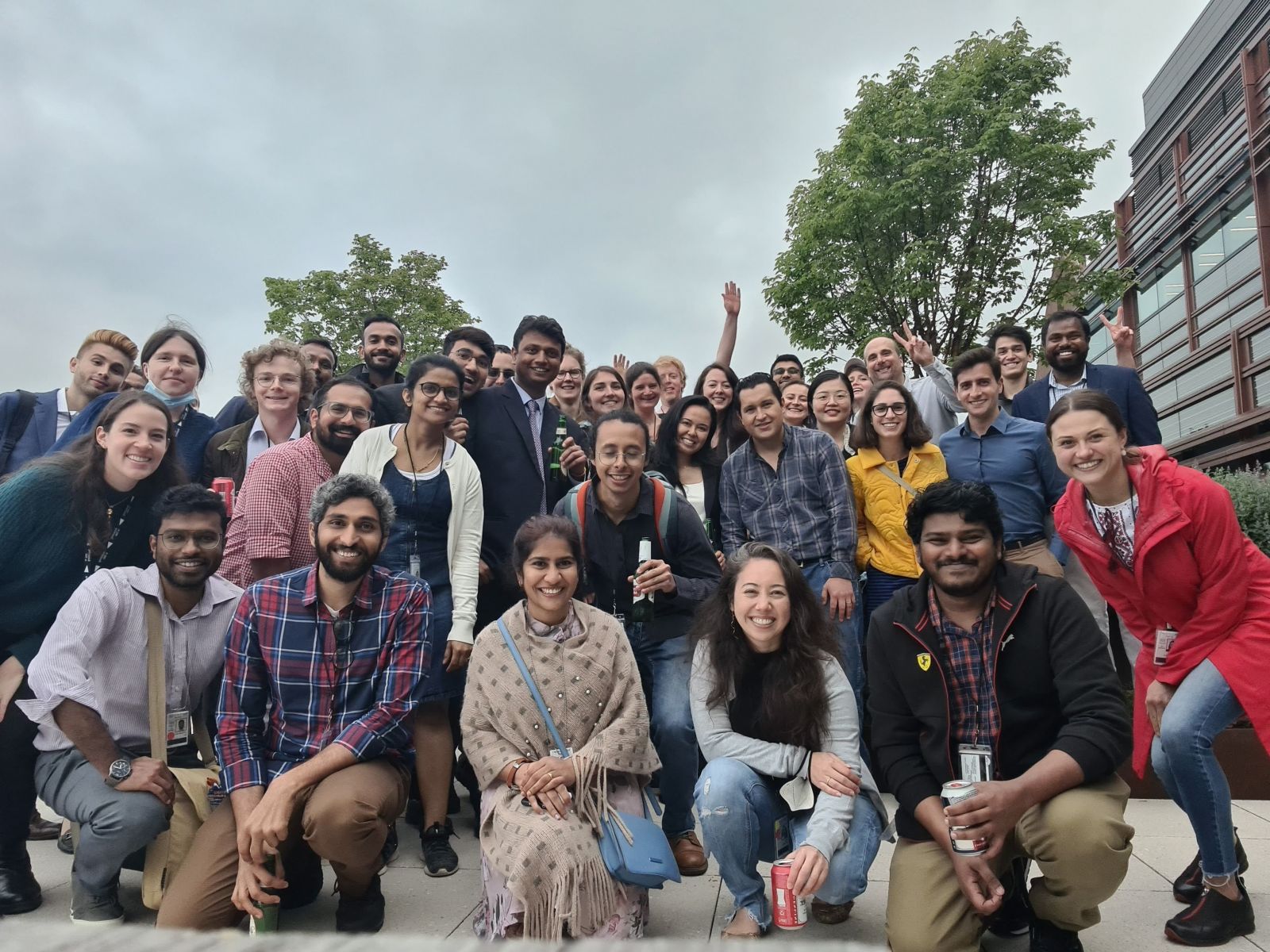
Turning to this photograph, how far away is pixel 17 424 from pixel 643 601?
374 centimetres

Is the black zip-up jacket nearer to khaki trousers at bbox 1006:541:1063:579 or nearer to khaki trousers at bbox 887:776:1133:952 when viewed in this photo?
khaki trousers at bbox 887:776:1133:952

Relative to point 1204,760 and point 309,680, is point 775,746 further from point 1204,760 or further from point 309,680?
point 309,680

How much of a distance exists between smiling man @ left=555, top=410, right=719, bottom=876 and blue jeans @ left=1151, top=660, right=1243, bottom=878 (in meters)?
1.91

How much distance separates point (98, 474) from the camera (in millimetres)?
3932

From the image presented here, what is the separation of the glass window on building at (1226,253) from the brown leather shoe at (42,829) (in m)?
28.0

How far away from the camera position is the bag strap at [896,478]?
487 centimetres

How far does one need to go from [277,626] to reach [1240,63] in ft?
100

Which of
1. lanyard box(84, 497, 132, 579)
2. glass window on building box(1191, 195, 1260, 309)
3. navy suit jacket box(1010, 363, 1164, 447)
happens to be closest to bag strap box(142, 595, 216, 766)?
lanyard box(84, 497, 132, 579)

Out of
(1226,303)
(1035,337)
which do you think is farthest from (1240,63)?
(1035,337)

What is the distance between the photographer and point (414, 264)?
72.6 feet

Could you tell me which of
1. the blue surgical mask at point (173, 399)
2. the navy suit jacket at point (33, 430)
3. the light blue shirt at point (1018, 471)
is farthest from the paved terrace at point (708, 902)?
the blue surgical mask at point (173, 399)

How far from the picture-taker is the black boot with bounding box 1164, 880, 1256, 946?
3.10 metres

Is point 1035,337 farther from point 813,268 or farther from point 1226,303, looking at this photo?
point 1226,303

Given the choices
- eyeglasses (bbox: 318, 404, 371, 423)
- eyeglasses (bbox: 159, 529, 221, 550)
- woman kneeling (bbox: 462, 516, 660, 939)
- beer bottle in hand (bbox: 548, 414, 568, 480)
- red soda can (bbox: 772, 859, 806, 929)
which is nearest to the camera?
red soda can (bbox: 772, 859, 806, 929)
